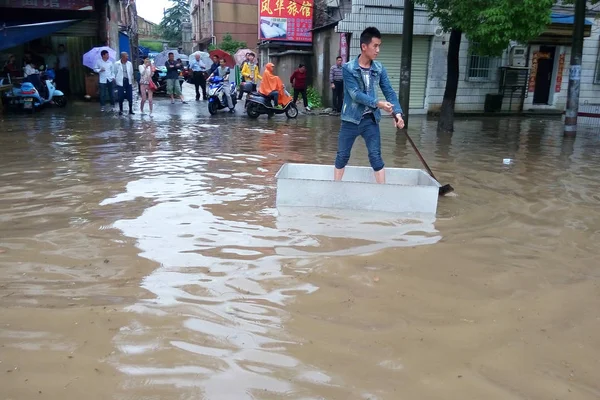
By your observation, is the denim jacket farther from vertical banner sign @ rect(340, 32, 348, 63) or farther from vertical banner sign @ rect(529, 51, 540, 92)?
vertical banner sign @ rect(529, 51, 540, 92)

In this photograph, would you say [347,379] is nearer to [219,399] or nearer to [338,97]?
[219,399]

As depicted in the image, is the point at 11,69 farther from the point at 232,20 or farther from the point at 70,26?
the point at 232,20

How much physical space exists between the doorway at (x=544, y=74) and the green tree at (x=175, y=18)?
141 ft

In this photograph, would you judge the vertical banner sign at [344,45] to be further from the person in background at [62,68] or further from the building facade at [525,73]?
the person in background at [62,68]

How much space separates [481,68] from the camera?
57.9 ft

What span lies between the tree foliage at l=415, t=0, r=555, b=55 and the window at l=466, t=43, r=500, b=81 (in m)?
7.57

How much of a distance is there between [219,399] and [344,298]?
45.7 inches

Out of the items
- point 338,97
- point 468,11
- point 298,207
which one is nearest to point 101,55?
point 338,97

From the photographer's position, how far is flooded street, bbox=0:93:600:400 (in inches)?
93.6

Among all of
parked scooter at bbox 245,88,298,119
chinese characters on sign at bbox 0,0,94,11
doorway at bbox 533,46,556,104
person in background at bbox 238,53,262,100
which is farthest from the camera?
doorway at bbox 533,46,556,104

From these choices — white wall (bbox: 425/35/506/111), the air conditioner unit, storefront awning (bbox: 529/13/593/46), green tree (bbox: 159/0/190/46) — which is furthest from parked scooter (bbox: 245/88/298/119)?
green tree (bbox: 159/0/190/46)

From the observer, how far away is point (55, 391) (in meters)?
2.23

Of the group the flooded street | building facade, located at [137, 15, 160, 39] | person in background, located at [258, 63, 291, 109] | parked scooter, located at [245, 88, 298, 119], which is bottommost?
the flooded street

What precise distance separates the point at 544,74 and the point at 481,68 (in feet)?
8.88
